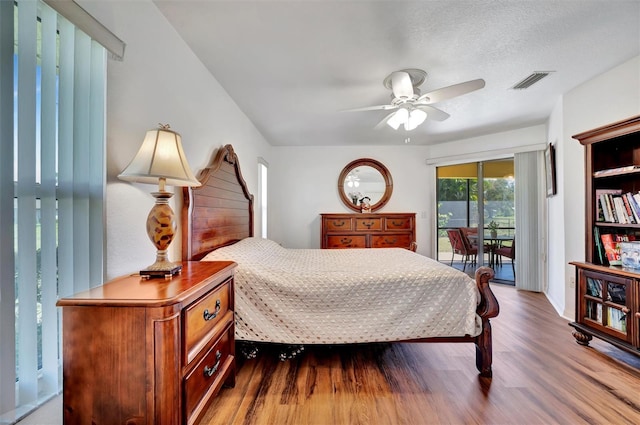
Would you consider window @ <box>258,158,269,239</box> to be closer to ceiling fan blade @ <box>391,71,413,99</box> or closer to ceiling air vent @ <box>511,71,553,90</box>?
ceiling fan blade @ <box>391,71,413,99</box>

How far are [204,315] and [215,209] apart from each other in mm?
1287

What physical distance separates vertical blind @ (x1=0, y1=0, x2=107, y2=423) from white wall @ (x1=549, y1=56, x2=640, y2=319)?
148 inches

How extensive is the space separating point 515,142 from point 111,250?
16.2ft

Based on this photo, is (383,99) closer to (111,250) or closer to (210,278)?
(210,278)

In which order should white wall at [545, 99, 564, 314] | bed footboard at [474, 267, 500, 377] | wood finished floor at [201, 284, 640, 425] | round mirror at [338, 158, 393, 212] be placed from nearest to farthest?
1. wood finished floor at [201, 284, 640, 425]
2. bed footboard at [474, 267, 500, 377]
3. white wall at [545, 99, 564, 314]
4. round mirror at [338, 158, 393, 212]

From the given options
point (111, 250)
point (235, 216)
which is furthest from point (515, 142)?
point (111, 250)

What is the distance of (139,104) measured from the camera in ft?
4.80

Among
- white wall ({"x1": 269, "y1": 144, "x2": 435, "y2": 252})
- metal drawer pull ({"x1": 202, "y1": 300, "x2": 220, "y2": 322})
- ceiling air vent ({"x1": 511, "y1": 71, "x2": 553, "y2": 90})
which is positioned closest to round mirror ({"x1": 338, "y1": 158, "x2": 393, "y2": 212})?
white wall ({"x1": 269, "y1": 144, "x2": 435, "y2": 252})

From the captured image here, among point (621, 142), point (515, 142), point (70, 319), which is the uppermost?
point (515, 142)

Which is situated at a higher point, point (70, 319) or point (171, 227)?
point (171, 227)

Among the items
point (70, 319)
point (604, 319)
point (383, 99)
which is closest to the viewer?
point (70, 319)

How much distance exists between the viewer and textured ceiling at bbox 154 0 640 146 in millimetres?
1633

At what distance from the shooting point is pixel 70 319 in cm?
92

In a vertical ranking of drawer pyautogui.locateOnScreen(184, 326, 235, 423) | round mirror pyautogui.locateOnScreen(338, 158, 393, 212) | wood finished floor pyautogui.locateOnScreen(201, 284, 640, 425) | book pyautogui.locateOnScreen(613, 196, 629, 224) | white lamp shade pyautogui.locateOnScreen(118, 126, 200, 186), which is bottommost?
wood finished floor pyautogui.locateOnScreen(201, 284, 640, 425)
